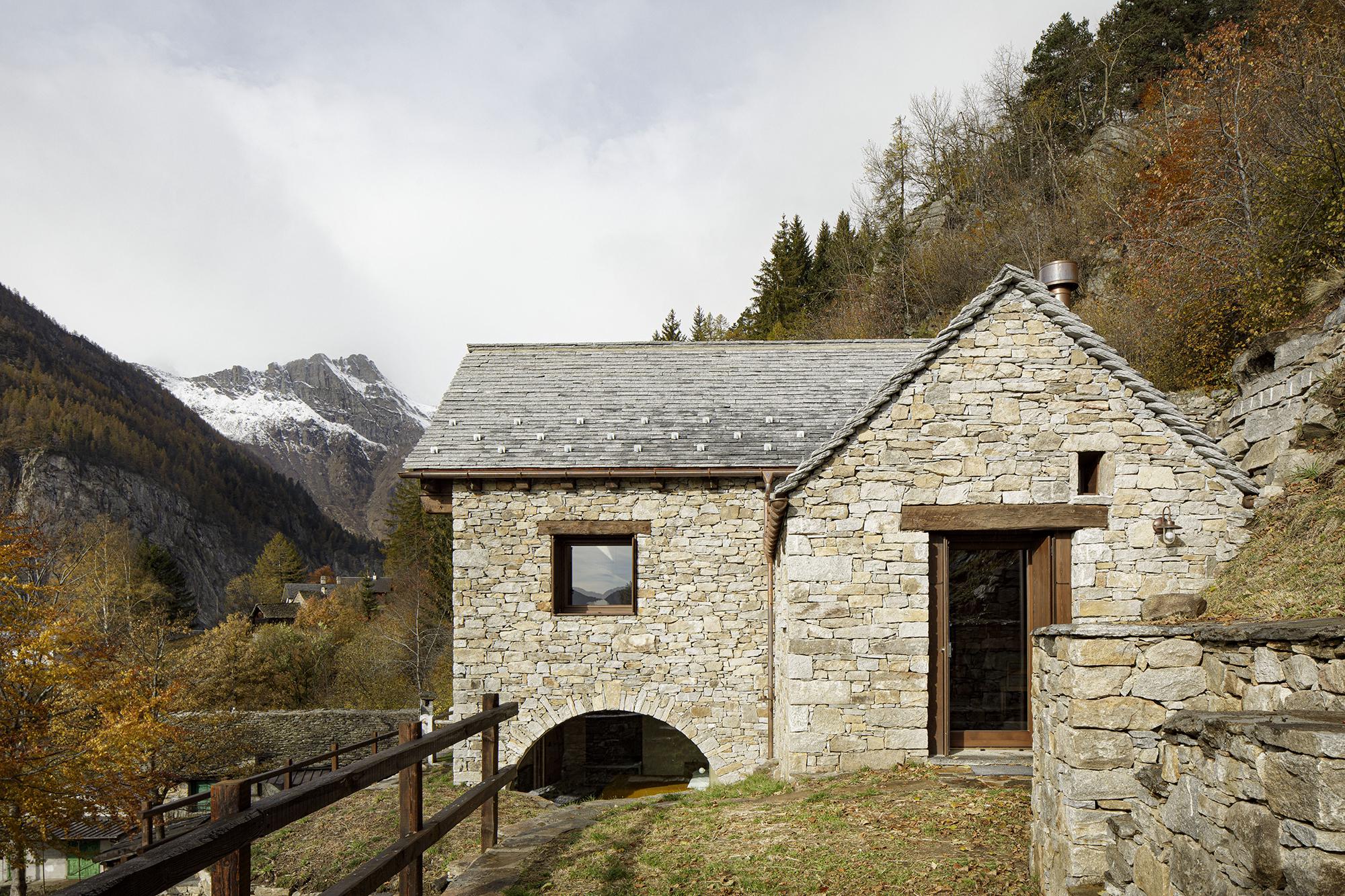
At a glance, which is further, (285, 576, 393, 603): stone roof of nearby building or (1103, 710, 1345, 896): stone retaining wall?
(285, 576, 393, 603): stone roof of nearby building

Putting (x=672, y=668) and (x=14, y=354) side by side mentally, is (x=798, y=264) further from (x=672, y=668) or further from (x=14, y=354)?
(x=14, y=354)

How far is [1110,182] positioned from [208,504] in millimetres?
92616

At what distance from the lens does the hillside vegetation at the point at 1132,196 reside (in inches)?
441

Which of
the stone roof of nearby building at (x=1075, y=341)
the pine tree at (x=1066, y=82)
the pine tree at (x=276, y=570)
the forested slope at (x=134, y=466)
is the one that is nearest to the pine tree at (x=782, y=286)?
the pine tree at (x=1066, y=82)

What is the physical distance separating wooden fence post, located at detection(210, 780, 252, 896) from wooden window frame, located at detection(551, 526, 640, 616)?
29.0 feet

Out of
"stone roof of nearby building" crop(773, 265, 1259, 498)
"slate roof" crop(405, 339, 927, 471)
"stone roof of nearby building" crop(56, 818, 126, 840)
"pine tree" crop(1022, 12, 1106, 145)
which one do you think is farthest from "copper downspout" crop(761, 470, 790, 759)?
"pine tree" crop(1022, 12, 1106, 145)

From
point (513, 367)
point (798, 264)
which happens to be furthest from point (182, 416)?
point (513, 367)

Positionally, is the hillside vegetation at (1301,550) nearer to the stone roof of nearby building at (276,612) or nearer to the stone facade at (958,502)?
the stone facade at (958,502)

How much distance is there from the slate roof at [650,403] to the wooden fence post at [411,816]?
738 centimetres

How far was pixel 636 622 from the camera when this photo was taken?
37.4ft

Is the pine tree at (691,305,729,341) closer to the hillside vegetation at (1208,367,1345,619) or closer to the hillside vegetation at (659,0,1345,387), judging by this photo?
the hillside vegetation at (659,0,1345,387)

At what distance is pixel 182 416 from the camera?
337 feet

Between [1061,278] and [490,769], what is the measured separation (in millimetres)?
9376

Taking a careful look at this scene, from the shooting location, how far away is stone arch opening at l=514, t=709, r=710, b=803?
1292 cm
